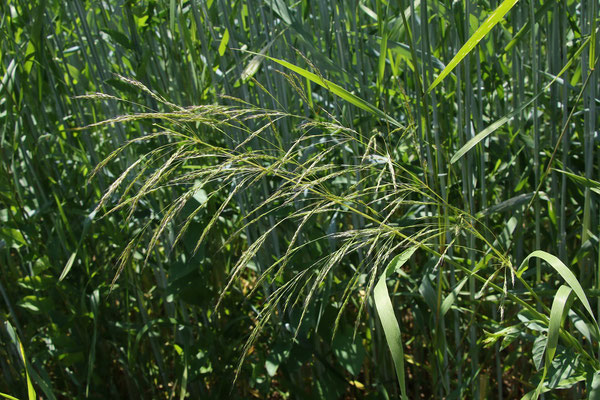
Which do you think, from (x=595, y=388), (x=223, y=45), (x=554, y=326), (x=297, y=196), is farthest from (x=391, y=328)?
(x=223, y=45)

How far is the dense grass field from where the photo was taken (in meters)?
1.24

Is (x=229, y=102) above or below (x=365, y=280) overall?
above

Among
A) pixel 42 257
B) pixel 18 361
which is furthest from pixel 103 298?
pixel 18 361

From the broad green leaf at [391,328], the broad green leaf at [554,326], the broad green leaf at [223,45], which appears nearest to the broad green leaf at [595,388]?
the broad green leaf at [554,326]

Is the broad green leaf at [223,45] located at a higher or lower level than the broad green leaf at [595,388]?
higher

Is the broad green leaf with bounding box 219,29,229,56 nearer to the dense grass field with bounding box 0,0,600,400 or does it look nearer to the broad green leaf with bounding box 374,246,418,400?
the dense grass field with bounding box 0,0,600,400

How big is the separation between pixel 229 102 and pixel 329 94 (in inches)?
9.1

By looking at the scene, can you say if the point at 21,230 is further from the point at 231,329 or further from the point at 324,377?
the point at 324,377

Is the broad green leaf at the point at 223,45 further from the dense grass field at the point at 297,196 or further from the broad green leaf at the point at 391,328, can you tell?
the broad green leaf at the point at 391,328

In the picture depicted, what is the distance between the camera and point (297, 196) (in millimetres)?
1364

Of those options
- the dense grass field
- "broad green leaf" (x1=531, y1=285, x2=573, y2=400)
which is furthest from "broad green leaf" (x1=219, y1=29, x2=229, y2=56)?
"broad green leaf" (x1=531, y1=285, x2=573, y2=400)

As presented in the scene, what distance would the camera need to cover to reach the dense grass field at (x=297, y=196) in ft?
4.07

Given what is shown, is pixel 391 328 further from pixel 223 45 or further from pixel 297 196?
pixel 223 45

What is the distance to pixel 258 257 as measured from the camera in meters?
1.48
